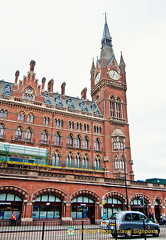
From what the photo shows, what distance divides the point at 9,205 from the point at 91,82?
124 feet

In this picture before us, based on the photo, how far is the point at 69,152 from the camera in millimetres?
39312

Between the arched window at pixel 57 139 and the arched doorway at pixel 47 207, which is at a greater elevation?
the arched window at pixel 57 139

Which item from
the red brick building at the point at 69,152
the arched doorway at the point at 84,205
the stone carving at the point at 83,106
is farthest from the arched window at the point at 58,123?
the arched doorway at the point at 84,205

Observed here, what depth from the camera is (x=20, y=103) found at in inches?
1471

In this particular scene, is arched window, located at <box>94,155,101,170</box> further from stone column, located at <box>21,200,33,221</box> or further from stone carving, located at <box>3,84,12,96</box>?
stone carving, located at <box>3,84,12,96</box>

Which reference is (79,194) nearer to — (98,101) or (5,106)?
(5,106)

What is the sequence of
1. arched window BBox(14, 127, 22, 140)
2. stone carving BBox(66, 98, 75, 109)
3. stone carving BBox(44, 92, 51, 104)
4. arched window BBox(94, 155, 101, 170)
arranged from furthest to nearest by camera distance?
stone carving BBox(66, 98, 75, 109), stone carving BBox(44, 92, 51, 104), arched window BBox(94, 155, 101, 170), arched window BBox(14, 127, 22, 140)

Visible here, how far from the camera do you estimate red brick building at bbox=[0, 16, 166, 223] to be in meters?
24.5

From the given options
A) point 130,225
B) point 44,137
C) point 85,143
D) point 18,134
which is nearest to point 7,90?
point 18,134

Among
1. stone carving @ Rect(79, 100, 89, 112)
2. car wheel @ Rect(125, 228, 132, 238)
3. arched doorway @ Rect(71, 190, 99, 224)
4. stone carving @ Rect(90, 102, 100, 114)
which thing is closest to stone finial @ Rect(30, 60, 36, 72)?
stone carving @ Rect(79, 100, 89, 112)

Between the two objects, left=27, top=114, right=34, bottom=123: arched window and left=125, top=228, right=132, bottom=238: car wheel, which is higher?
left=27, top=114, right=34, bottom=123: arched window

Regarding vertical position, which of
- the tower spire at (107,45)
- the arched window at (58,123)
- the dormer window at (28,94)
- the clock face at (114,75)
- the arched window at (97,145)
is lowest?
the arched window at (97,145)

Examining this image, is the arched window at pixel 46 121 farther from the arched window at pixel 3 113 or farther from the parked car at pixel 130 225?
the parked car at pixel 130 225

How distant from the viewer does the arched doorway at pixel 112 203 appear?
92.0 ft
